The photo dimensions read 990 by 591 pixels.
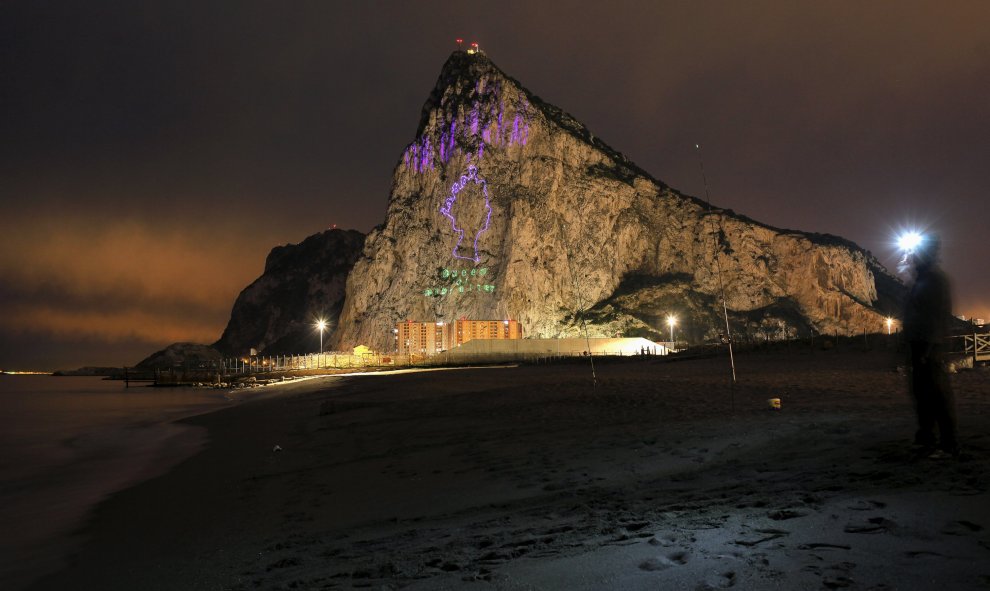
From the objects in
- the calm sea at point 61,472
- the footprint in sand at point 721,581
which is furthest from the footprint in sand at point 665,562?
the calm sea at point 61,472

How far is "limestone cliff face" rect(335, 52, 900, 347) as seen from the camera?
11769cm

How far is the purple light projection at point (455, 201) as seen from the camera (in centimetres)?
12469

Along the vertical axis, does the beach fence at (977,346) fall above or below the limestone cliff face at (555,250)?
below

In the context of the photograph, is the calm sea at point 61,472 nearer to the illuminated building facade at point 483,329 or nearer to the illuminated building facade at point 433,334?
the illuminated building facade at point 483,329

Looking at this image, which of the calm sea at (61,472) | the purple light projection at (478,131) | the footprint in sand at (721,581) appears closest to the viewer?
the footprint in sand at (721,581)

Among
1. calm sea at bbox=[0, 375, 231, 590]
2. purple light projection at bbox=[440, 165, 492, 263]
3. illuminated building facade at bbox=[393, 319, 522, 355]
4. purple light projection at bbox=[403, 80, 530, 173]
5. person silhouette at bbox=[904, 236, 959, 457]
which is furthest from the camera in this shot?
purple light projection at bbox=[403, 80, 530, 173]

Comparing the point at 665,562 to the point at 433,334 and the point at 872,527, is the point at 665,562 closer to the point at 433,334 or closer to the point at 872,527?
the point at 872,527

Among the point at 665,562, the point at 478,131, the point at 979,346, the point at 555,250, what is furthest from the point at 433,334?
the point at 665,562

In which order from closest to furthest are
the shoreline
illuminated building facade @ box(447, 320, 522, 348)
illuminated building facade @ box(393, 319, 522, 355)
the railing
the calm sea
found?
the shoreline → the calm sea → the railing → illuminated building facade @ box(447, 320, 522, 348) → illuminated building facade @ box(393, 319, 522, 355)

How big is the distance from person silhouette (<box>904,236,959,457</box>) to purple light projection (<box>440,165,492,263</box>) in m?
117

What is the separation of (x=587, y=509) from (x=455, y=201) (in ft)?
413

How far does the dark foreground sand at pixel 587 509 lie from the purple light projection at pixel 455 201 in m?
113

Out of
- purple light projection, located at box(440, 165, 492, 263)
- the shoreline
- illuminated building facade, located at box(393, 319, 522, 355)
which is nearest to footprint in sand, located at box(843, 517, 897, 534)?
the shoreline

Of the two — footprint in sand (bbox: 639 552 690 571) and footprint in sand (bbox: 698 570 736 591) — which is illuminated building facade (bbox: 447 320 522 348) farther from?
footprint in sand (bbox: 698 570 736 591)
